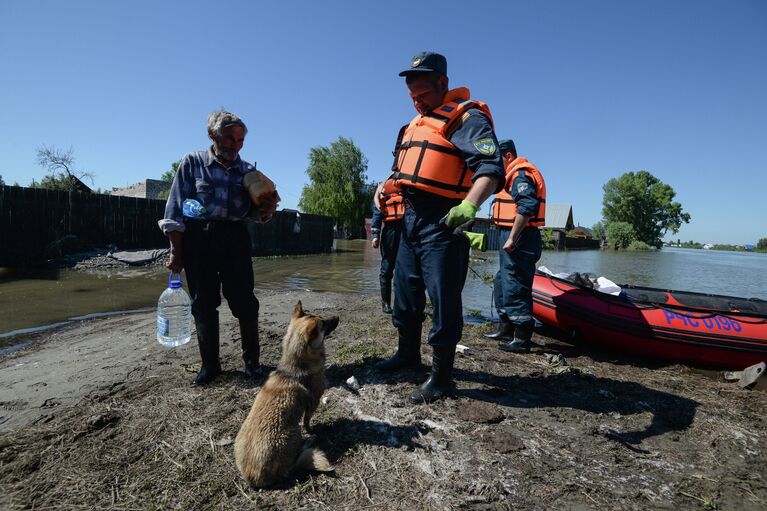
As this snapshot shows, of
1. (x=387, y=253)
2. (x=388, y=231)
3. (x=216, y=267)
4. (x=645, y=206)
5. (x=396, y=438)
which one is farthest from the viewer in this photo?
(x=645, y=206)

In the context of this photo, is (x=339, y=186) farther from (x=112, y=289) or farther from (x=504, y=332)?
(x=504, y=332)

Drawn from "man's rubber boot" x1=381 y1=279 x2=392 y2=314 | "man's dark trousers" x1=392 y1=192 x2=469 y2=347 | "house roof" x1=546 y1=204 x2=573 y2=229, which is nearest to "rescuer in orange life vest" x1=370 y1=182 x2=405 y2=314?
"man's rubber boot" x1=381 y1=279 x2=392 y2=314

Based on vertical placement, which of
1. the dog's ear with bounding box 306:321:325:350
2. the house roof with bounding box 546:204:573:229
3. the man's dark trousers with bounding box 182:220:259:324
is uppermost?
the house roof with bounding box 546:204:573:229

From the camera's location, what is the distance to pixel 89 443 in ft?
7.82

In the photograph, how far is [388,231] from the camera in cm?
480

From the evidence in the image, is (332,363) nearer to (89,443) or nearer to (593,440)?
(89,443)

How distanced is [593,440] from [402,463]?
1.43 metres

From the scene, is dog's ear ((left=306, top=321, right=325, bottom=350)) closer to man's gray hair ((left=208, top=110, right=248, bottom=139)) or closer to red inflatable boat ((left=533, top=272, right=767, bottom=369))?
man's gray hair ((left=208, top=110, right=248, bottom=139))

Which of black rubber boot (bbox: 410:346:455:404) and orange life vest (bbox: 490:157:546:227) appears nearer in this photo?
black rubber boot (bbox: 410:346:455:404)

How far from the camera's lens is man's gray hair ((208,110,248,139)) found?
3.15 m

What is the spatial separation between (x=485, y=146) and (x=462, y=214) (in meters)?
0.54

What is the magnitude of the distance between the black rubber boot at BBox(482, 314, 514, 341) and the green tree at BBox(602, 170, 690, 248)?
260ft

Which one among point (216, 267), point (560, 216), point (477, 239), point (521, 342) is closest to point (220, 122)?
point (216, 267)

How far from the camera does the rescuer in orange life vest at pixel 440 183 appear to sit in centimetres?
280
